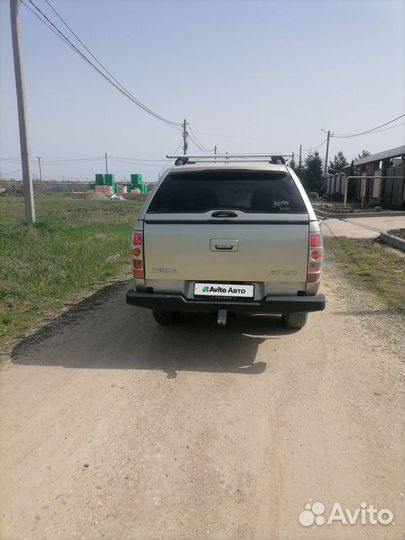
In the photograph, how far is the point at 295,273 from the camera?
13.7ft

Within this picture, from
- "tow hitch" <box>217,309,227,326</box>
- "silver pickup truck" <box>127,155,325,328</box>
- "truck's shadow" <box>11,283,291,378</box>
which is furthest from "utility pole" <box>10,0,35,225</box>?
"tow hitch" <box>217,309,227,326</box>

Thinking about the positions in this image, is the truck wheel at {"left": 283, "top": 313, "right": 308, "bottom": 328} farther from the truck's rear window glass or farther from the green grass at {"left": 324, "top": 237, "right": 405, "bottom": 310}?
the green grass at {"left": 324, "top": 237, "right": 405, "bottom": 310}

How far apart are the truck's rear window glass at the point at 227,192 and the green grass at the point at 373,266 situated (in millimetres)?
2885

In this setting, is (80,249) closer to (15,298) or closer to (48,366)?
(15,298)

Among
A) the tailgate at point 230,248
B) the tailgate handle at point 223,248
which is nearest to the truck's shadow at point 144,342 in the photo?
the tailgate at point 230,248

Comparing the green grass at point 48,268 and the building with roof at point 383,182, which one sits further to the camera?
the building with roof at point 383,182

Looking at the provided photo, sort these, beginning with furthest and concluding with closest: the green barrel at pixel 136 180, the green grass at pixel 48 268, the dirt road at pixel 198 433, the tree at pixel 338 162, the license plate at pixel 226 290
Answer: the green barrel at pixel 136 180 → the tree at pixel 338 162 → the green grass at pixel 48 268 → the license plate at pixel 226 290 → the dirt road at pixel 198 433

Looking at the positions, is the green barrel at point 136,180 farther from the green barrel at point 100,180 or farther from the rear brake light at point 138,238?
the rear brake light at point 138,238

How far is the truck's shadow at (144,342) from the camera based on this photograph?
428cm

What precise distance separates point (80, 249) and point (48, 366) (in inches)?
254

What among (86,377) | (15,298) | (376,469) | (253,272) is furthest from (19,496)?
(15,298)

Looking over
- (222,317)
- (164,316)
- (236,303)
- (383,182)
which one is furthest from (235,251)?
(383,182)

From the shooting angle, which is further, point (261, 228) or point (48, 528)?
point (261, 228)

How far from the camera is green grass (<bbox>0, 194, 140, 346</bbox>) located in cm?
584
